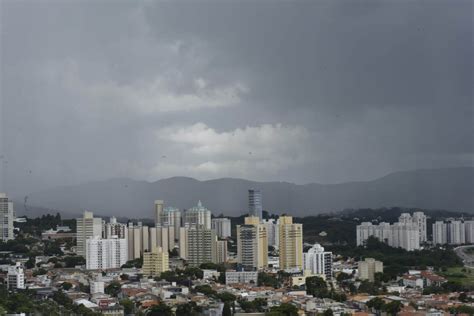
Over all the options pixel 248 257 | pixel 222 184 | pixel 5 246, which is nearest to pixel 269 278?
pixel 248 257

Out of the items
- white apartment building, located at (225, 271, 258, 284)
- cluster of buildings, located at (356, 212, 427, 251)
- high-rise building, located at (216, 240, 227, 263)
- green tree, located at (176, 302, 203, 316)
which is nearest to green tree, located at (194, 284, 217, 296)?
white apartment building, located at (225, 271, 258, 284)

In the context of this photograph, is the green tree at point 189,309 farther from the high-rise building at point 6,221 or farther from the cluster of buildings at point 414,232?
the cluster of buildings at point 414,232

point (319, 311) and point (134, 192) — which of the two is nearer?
point (319, 311)

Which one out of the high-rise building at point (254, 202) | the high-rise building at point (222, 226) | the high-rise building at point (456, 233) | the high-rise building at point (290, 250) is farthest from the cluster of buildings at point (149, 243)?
the high-rise building at point (456, 233)

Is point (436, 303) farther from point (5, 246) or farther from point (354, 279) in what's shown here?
point (5, 246)

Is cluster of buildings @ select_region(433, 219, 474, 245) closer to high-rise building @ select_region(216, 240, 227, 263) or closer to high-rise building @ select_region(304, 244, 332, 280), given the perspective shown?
high-rise building @ select_region(216, 240, 227, 263)

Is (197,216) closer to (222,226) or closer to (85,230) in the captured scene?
(222,226)
